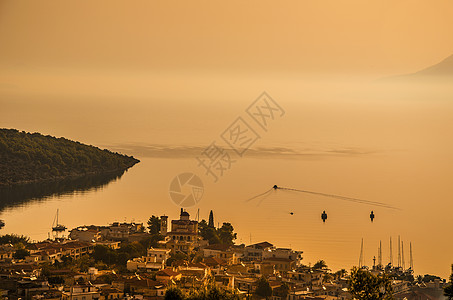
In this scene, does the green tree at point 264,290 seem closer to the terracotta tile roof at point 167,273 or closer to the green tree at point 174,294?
the terracotta tile roof at point 167,273

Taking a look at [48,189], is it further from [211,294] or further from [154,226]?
[211,294]

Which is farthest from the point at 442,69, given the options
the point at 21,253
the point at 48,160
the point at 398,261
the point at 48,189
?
the point at 21,253

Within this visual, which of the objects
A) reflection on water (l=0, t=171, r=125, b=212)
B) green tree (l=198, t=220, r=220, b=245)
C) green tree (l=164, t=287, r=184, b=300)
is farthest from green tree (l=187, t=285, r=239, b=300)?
reflection on water (l=0, t=171, r=125, b=212)

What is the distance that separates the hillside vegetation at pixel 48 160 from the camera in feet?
89.7

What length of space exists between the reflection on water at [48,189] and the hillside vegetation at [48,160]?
0.67m

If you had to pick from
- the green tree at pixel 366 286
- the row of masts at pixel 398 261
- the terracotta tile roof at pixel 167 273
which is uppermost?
the row of masts at pixel 398 261

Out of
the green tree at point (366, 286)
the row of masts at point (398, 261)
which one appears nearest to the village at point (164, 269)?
the row of masts at point (398, 261)

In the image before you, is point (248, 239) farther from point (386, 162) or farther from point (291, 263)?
point (386, 162)

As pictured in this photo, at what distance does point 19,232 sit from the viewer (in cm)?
1752

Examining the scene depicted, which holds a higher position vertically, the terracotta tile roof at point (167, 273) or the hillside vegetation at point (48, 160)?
the hillside vegetation at point (48, 160)

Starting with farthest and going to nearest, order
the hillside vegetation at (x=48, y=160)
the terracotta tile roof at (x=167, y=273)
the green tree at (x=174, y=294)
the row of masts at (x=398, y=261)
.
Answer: the hillside vegetation at (x=48, y=160) < the row of masts at (x=398, y=261) < the terracotta tile roof at (x=167, y=273) < the green tree at (x=174, y=294)

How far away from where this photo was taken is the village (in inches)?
445

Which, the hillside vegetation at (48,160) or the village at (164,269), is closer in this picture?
the village at (164,269)

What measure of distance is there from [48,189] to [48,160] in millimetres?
4061
